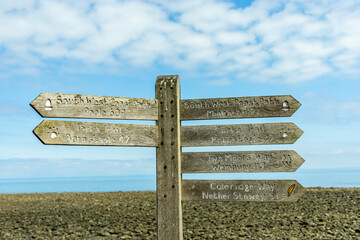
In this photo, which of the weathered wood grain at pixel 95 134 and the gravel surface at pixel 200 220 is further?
the gravel surface at pixel 200 220

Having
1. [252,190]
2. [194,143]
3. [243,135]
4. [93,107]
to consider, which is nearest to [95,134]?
[93,107]

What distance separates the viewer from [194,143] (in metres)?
7.50

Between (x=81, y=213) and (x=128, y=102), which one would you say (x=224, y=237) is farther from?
(x=81, y=213)

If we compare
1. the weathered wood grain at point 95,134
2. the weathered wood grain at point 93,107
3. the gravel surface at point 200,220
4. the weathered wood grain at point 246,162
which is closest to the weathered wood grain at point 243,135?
the weathered wood grain at point 246,162

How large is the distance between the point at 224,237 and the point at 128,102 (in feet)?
16.6

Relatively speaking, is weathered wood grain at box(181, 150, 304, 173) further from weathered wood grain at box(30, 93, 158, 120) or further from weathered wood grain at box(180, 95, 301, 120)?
weathered wood grain at box(30, 93, 158, 120)

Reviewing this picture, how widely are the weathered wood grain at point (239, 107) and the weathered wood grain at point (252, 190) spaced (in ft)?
4.39

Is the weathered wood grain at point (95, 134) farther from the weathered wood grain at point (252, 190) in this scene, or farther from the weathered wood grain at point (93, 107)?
the weathered wood grain at point (252, 190)

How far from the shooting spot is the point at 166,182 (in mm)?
7418

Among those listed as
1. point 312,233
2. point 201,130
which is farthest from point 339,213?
point 201,130

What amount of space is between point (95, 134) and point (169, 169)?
158 centimetres

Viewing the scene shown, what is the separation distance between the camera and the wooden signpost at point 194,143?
7379mm

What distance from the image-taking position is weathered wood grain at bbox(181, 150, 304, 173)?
740 centimetres

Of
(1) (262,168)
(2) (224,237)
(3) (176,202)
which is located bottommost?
(2) (224,237)
